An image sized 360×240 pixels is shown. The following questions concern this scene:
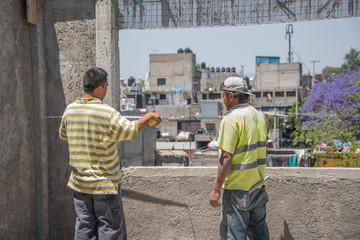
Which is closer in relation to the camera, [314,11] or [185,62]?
[314,11]

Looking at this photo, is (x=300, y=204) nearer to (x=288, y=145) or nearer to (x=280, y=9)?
(x=280, y=9)

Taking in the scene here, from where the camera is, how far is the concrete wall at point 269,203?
3742 millimetres

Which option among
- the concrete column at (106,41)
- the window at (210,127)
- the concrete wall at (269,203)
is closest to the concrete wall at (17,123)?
the concrete column at (106,41)

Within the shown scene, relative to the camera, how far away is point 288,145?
39.8 metres

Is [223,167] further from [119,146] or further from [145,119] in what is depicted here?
[119,146]

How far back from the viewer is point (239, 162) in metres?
2.92

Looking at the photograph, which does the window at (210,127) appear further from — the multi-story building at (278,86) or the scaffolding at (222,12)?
the scaffolding at (222,12)

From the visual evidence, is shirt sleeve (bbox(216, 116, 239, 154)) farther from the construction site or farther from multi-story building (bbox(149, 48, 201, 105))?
multi-story building (bbox(149, 48, 201, 105))

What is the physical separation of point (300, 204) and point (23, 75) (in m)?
3.09

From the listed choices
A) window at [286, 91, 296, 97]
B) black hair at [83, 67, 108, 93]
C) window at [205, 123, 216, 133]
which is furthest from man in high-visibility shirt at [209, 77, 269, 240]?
window at [286, 91, 296, 97]

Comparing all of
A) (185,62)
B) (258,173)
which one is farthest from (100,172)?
(185,62)

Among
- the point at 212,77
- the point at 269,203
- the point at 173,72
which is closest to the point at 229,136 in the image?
the point at 269,203

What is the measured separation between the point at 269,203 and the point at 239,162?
3.70 feet

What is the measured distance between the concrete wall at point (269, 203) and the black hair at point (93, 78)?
1287mm
